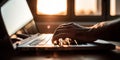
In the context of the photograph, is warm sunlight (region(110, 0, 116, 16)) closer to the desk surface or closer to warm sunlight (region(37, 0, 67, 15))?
warm sunlight (region(37, 0, 67, 15))

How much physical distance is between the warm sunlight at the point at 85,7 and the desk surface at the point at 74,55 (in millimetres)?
1615

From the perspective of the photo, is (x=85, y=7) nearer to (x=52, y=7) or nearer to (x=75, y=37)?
(x=52, y=7)

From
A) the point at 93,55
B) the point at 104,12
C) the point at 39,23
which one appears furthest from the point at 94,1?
Result: the point at 93,55

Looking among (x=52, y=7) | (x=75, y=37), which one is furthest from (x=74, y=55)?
(x=52, y=7)

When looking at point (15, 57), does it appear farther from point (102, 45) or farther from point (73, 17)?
point (73, 17)

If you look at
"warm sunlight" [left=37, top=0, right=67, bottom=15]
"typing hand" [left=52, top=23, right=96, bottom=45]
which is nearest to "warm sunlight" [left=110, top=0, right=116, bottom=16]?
A: "warm sunlight" [left=37, top=0, right=67, bottom=15]

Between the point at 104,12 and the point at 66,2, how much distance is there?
0.32 m

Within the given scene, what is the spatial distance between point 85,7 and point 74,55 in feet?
5.83

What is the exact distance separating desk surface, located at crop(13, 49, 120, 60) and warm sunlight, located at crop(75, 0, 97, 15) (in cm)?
161

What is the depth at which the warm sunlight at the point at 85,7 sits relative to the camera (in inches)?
89.1

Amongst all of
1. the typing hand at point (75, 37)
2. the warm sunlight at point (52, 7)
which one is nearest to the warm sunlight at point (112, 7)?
the warm sunlight at point (52, 7)

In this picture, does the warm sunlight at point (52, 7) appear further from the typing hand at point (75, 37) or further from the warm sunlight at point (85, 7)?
the typing hand at point (75, 37)

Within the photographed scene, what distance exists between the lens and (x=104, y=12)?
2182mm

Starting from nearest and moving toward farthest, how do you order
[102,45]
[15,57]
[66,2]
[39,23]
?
[15,57] → [102,45] → [39,23] → [66,2]
